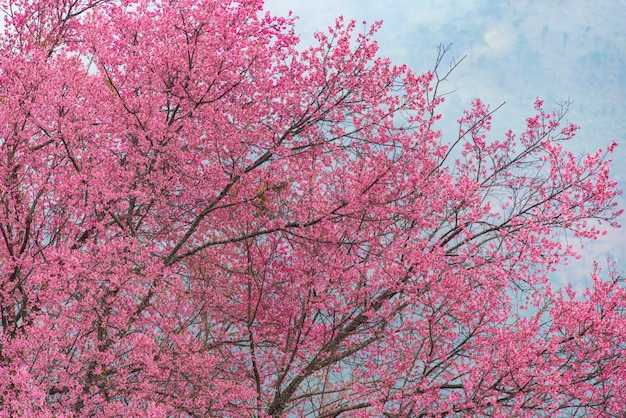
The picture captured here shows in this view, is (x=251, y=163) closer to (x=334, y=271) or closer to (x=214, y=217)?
(x=214, y=217)

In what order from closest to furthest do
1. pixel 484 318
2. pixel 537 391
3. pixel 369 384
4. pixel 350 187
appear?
pixel 537 391, pixel 484 318, pixel 369 384, pixel 350 187

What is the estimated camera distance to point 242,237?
33.3ft

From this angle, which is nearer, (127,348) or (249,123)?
(127,348)

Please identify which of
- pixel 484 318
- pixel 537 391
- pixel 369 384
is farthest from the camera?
pixel 369 384

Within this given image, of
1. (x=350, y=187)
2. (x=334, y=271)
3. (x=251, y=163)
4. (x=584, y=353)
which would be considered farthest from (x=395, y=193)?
(x=584, y=353)

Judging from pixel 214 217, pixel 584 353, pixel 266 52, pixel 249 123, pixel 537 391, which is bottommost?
pixel 537 391

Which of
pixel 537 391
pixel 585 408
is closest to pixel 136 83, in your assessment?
pixel 537 391

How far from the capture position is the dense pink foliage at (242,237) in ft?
28.9

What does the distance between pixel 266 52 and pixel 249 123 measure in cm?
113

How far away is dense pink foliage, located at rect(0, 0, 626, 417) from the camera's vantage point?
8.81 m

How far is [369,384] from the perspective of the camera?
9.45 m

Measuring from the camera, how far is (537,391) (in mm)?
7914

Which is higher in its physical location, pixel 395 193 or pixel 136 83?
pixel 136 83

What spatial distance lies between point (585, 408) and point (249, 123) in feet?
20.2
